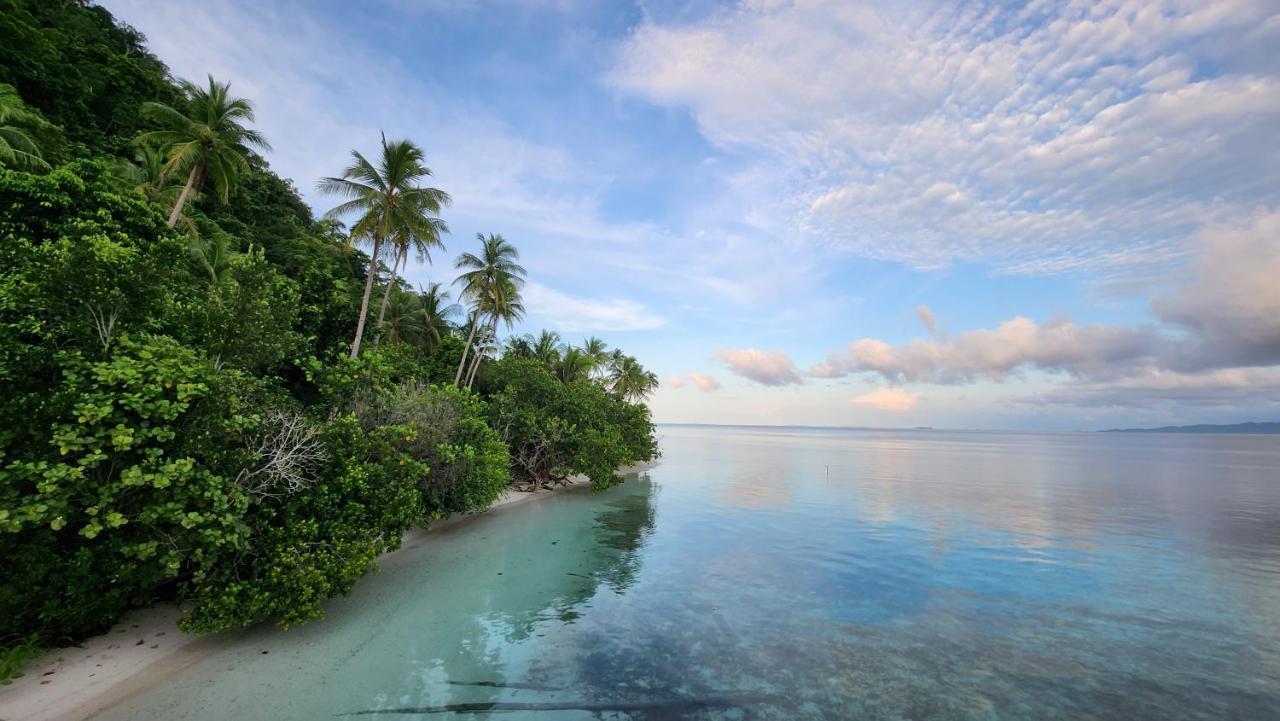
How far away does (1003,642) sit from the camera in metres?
9.95

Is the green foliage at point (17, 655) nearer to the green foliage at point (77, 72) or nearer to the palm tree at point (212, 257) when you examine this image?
the palm tree at point (212, 257)

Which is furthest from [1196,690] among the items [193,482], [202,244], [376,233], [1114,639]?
[202,244]

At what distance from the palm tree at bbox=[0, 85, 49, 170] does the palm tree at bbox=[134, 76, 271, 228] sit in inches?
125

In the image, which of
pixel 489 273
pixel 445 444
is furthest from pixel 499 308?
pixel 445 444

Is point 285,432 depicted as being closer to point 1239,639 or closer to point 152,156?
point 1239,639

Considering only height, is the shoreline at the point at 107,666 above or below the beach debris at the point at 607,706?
above

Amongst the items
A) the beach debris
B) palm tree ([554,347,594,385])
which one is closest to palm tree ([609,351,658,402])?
palm tree ([554,347,594,385])

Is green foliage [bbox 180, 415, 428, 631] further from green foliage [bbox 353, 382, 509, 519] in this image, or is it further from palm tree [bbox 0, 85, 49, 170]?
palm tree [bbox 0, 85, 49, 170]

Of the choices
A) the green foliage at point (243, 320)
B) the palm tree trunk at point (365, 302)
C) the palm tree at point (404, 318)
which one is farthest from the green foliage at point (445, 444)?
the palm tree at point (404, 318)

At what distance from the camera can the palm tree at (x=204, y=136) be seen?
2048 centimetres

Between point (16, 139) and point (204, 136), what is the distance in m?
5.74

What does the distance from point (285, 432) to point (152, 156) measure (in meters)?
24.4

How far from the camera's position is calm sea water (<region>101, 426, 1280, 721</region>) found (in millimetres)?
7492

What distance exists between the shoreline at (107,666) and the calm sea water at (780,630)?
361 mm
